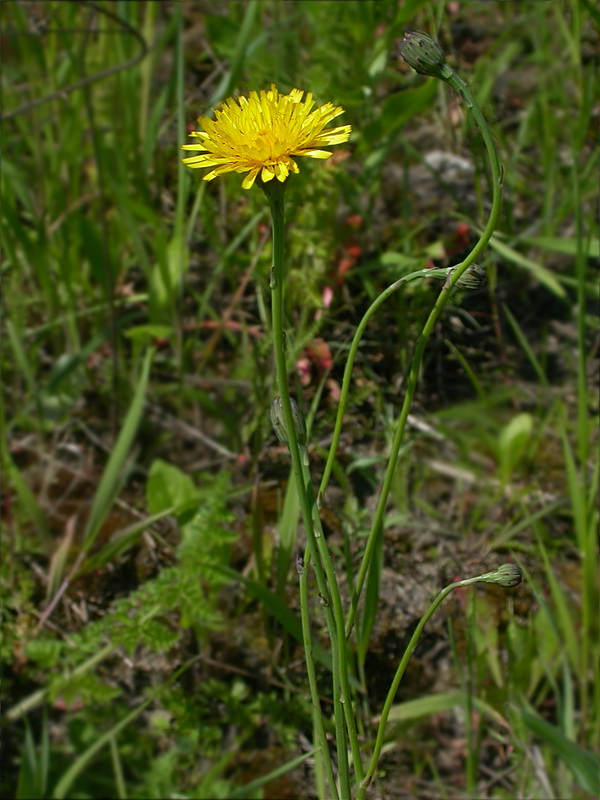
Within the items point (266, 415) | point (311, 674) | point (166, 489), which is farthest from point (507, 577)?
point (166, 489)

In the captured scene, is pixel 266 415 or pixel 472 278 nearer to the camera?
pixel 472 278

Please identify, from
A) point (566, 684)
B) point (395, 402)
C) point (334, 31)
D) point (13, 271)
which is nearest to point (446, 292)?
point (566, 684)

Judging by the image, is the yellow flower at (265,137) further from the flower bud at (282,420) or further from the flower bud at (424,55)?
the flower bud at (282,420)

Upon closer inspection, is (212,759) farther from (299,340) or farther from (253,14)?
(253,14)

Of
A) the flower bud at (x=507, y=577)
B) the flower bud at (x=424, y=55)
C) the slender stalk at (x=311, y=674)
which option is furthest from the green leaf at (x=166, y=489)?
the flower bud at (x=424, y=55)

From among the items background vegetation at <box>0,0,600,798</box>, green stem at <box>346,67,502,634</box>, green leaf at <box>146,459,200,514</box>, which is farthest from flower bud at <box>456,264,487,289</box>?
green leaf at <box>146,459,200,514</box>

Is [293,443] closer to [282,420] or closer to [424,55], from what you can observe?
[282,420]

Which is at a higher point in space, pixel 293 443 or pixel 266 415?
pixel 293 443
